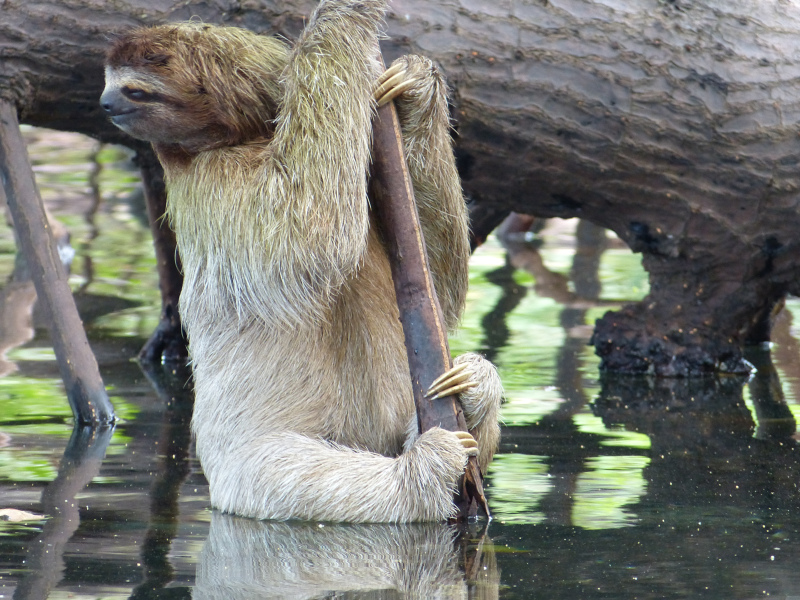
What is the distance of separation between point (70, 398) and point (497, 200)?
10.4 ft

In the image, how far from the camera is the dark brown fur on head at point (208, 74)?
5.12 metres

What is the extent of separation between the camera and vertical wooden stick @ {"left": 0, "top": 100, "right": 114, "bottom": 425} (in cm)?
671

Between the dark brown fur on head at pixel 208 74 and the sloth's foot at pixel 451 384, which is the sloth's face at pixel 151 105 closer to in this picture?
the dark brown fur on head at pixel 208 74

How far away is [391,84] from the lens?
17.1 feet

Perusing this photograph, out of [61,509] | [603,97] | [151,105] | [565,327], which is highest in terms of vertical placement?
[151,105]

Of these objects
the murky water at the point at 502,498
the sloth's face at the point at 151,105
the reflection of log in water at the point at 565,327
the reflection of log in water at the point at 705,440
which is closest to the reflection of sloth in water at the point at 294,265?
the sloth's face at the point at 151,105

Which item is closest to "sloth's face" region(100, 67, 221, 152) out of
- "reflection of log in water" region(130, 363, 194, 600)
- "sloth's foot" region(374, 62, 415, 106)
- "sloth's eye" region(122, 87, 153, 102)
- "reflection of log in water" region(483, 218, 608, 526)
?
"sloth's eye" region(122, 87, 153, 102)

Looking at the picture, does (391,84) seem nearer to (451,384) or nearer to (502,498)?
(451,384)

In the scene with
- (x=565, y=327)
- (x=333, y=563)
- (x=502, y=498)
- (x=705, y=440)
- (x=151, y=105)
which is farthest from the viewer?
(x=565, y=327)

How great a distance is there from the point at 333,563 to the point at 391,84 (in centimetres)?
218

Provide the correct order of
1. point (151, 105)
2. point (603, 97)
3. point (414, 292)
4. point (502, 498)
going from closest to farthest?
point (414, 292), point (151, 105), point (502, 498), point (603, 97)

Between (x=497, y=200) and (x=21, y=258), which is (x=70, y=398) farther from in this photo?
(x=21, y=258)

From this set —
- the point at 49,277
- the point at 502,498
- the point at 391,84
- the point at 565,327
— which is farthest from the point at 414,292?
the point at 565,327

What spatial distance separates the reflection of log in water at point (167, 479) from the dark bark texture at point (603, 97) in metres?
1.80
